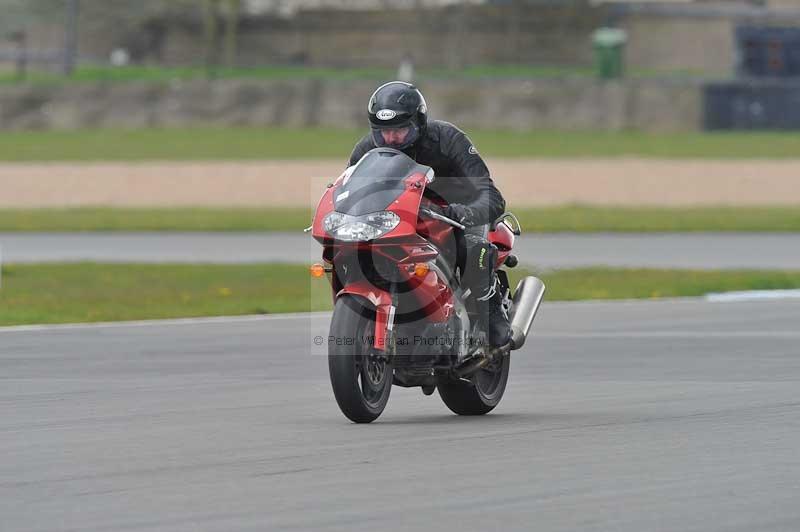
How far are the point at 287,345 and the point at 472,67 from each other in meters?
47.0

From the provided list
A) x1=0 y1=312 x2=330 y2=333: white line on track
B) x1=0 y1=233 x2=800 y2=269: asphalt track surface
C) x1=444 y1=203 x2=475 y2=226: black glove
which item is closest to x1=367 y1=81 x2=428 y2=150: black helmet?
x1=444 y1=203 x2=475 y2=226: black glove

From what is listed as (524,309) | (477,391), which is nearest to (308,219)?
(524,309)

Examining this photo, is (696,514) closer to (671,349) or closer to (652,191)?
(671,349)

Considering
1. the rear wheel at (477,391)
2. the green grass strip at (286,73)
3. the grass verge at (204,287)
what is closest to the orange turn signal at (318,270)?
the rear wheel at (477,391)

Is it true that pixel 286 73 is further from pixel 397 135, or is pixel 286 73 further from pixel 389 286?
pixel 389 286

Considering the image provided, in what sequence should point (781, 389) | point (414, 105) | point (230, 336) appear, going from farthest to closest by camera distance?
point (230, 336), point (781, 389), point (414, 105)

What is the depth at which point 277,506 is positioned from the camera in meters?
6.35

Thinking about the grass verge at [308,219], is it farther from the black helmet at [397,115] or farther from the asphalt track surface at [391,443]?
the black helmet at [397,115]

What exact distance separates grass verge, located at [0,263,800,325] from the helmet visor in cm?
597

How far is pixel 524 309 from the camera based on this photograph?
952 cm

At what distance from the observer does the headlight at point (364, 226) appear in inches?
321

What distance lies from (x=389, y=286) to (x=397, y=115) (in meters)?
0.86

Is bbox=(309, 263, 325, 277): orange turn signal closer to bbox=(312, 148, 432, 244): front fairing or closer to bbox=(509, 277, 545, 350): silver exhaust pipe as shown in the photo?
bbox=(312, 148, 432, 244): front fairing

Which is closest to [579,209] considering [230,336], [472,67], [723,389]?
[230,336]
